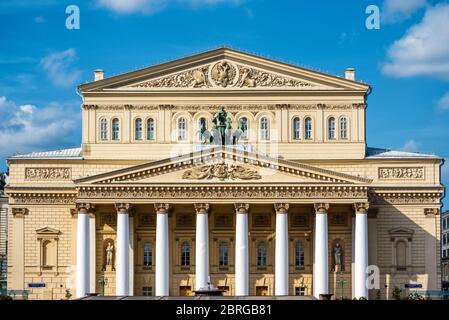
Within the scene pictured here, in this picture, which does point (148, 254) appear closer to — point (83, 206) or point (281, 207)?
point (83, 206)

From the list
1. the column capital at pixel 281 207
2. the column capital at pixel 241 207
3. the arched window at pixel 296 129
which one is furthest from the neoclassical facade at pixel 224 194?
the column capital at pixel 241 207

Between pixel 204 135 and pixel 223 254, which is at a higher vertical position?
pixel 204 135

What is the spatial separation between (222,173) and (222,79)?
957cm

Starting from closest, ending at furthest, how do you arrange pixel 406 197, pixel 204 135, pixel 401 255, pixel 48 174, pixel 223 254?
pixel 223 254, pixel 406 197, pixel 401 255, pixel 48 174, pixel 204 135

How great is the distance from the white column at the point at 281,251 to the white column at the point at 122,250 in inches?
403

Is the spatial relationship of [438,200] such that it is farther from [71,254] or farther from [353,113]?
[71,254]

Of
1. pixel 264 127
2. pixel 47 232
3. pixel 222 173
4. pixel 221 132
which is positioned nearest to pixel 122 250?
pixel 47 232

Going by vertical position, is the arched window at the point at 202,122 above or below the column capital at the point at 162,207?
above

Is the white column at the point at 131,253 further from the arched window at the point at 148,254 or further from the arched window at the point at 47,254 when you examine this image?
the arched window at the point at 47,254

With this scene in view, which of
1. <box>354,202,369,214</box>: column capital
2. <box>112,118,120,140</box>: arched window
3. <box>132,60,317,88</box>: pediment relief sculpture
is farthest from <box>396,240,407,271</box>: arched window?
<box>112,118,120,140</box>: arched window

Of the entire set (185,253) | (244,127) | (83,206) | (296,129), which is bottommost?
(185,253)

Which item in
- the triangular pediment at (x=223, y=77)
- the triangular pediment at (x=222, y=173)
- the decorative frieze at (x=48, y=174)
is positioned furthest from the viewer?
the triangular pediment at (x=223, y=77)

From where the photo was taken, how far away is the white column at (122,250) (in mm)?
76688

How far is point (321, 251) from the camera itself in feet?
252
